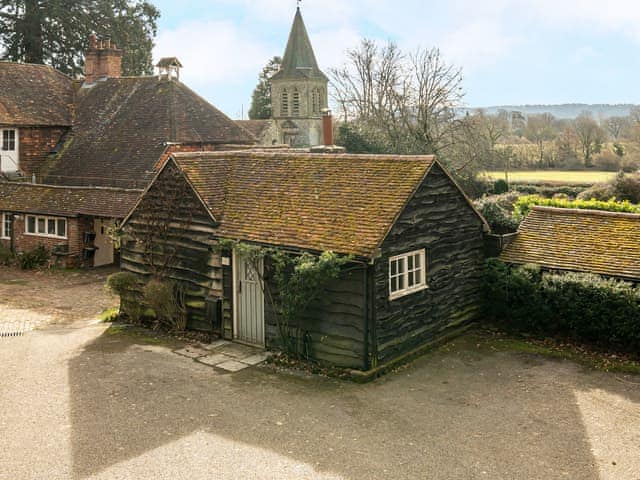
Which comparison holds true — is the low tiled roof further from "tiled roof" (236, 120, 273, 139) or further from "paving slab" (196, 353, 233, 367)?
"tiled roof" (236, 120, 273, 139)

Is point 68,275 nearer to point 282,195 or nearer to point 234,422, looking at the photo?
point 282,195

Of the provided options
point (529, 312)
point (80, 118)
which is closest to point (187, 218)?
point (529, 312)

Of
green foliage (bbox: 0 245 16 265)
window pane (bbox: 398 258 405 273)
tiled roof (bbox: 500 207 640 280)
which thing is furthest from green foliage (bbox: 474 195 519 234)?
green foliage (bbox: 0 245 16 265)

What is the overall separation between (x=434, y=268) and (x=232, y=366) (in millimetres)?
5100

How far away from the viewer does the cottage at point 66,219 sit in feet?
84.9

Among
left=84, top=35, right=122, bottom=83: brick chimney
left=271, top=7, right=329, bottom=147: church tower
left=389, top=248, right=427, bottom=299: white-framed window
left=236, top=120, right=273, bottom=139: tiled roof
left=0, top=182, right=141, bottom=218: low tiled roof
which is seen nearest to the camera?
left=389, top=248, right=427, bottom=299: white-framed window

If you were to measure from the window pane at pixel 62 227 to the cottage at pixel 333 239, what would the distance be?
9502 millimetres

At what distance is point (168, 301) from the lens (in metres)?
16.6

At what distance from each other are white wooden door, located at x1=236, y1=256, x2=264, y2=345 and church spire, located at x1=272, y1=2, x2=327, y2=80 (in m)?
48.0

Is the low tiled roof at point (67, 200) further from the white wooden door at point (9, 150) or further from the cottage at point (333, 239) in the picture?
the cottage at point (333, 239)

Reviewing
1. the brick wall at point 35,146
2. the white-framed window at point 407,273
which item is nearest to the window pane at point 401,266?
the white-framed window at point 407,273

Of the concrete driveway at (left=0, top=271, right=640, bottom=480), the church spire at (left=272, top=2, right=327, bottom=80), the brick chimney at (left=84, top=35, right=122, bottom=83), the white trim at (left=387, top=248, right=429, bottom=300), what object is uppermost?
the church spire at (left=272, top=2, right=327, bottom=80)

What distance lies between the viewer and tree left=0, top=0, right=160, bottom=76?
43812mm

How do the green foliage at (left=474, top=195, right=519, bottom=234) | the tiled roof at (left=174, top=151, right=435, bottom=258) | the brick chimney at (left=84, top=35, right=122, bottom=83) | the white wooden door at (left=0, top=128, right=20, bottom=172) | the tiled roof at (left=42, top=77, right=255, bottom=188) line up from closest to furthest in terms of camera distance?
the tiled roof at (left=174, top=151, right=435, bottom=258) → the green foliage at (left=474, top=195, right=519, bottom=234) → the tiled roof at (left=42, top=77, right=255, bottom=188) → the white wooden door at (left=0, top=128, right=20, bottom=172) → the brick chimney at (left=84, top=35, right=122, bottom=83)
